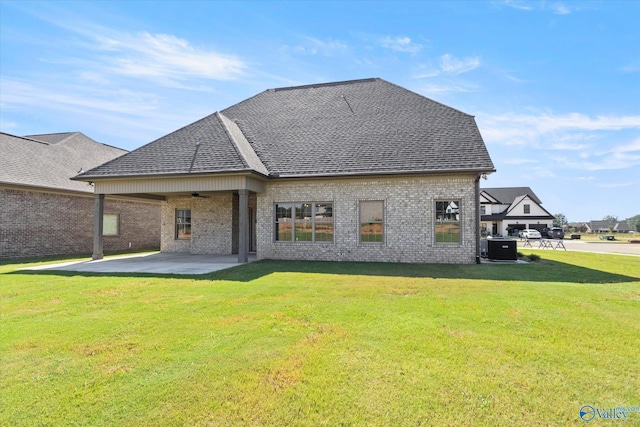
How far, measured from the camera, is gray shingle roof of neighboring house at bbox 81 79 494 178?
1274 centimetres

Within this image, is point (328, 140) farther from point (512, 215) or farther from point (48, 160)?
point (512, 215)

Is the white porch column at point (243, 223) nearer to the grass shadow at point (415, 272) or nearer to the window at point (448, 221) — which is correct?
the grass shadow at point (415, 272)

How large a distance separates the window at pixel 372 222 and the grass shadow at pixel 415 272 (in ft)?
3.72

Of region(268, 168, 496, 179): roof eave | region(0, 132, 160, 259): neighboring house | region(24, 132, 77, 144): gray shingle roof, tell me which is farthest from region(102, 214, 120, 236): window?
region(268, 168, 496, 179): roof eave

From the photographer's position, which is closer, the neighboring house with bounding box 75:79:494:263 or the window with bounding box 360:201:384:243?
the neighboring house with bounding box 75:79:494:263

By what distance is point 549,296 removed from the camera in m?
7.10

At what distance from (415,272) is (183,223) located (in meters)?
12.7

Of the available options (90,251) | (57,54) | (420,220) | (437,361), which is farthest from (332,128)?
(90,251)

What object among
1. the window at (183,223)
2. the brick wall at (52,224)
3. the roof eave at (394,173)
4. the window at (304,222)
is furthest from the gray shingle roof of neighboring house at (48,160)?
the roof eave at (394,173)

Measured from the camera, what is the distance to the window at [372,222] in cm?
1319

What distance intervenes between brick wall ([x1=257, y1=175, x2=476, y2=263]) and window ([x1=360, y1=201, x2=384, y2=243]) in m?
0.21

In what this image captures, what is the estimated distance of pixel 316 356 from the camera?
3902 millimetres

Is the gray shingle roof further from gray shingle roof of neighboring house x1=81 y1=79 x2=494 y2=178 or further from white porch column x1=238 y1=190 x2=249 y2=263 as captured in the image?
white porch column x1=238 y1=190 x2=249 y2=263

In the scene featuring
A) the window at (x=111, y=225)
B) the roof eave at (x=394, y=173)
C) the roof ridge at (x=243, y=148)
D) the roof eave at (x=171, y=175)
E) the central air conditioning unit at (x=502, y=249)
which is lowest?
the central air conditioning unit at (x=502, y=249)
